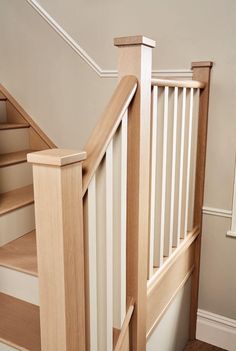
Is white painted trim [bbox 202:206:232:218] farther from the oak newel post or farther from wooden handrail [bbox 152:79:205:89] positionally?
the oak newel post

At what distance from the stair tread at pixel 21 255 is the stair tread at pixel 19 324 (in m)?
0.17

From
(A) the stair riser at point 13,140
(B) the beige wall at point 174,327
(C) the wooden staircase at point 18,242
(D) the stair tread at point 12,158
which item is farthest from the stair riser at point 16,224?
(B) the beige wall at point 174,327

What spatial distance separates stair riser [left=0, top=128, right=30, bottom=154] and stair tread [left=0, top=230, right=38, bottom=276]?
0.74 metres

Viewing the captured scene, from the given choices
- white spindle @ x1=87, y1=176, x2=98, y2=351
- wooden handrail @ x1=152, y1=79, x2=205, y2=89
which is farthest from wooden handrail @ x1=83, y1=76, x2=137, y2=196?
wooden handrail @ x1=152, y1=79, x2=205, y2=89

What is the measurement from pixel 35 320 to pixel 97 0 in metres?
1.95

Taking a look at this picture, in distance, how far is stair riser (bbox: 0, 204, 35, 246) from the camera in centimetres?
175

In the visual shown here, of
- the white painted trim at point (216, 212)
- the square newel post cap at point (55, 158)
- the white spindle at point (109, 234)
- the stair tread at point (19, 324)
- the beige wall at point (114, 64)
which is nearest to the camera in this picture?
the square newel post cap at point (55, 158)

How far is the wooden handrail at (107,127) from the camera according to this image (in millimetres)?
980

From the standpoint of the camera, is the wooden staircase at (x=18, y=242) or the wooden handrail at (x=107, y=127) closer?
the wooden handrail at (x=107, y=127)

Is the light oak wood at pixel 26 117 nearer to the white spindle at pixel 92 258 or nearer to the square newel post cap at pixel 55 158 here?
the white spindle at pixel 92 258

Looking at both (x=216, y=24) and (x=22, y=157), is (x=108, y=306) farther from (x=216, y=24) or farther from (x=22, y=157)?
(x=216, y=24)

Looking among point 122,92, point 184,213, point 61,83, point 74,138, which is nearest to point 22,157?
point 74,138

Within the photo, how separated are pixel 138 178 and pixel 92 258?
0.38 metres

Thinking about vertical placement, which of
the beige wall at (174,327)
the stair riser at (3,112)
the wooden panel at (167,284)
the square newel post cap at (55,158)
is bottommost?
the beige wall at (174,327)
